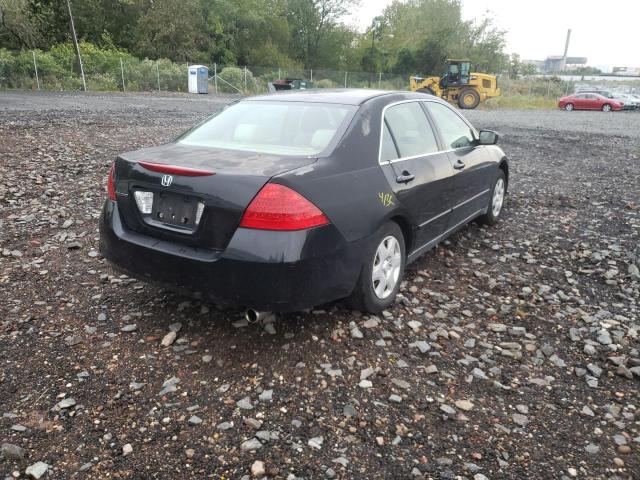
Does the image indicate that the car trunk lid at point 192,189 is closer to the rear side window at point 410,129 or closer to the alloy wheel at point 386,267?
the alloy wheel at point 386,267

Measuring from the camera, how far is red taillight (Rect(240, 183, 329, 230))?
2715 mm

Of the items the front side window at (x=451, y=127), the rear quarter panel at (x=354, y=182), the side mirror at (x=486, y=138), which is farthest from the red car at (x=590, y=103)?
the rear quarter panel at (x=354, y=182)

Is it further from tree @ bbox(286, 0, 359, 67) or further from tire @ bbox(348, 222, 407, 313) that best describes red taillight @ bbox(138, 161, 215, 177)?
tree @ bbox(286, 0, 359, 67)

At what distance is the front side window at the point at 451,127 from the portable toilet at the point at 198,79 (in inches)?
1330

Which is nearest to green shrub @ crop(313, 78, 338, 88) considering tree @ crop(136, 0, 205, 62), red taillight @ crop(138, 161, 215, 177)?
tree @ crop(136, 0, 205, 62)

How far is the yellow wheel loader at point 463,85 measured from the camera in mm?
29875

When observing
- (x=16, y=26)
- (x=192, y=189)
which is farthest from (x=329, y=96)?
(x=16, y=26)

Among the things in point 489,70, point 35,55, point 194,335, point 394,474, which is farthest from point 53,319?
point 489,70

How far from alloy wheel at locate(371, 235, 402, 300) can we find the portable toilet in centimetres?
3518

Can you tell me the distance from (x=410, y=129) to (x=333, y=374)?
7.03 ft

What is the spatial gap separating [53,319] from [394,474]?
2616 millimetres

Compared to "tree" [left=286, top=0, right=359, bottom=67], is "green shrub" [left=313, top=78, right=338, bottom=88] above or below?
below

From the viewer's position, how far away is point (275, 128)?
3.63 meters

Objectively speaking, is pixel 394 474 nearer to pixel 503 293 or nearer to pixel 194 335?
pixel 194 335
